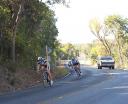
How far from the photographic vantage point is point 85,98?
19.6 metres

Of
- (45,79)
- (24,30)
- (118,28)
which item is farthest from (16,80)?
(118,28)

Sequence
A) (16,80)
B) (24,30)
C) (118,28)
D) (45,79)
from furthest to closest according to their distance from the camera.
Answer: (118,28) < (24,30) < (16,80) < (45,79)

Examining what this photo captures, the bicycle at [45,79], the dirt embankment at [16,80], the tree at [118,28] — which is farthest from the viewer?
the tree at [118,28]

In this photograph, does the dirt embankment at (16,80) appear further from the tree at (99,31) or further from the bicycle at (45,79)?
the tree at (99,31)

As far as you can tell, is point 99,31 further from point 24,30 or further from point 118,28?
point 24,30

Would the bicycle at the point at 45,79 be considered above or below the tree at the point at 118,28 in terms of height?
below

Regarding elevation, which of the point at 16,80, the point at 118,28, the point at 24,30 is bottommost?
the point at 16,80

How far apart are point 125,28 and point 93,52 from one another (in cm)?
1846

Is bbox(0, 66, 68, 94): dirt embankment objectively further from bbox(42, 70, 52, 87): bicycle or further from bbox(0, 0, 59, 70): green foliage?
bbox(0, 0, 59, 70): green foliage

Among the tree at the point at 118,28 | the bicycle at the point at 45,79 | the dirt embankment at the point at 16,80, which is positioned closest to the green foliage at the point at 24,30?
the dirt embankment at the point at 16,80

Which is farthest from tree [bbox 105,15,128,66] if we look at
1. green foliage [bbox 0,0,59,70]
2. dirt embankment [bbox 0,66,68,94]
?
dirt embankment [bbox 0,66,68,94]

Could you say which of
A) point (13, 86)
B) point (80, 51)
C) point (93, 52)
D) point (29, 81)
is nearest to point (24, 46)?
point (29, 81)

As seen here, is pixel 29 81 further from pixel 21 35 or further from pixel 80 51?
pixel 80 51

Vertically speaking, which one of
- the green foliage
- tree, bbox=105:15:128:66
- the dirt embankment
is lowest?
the dirt embankment
